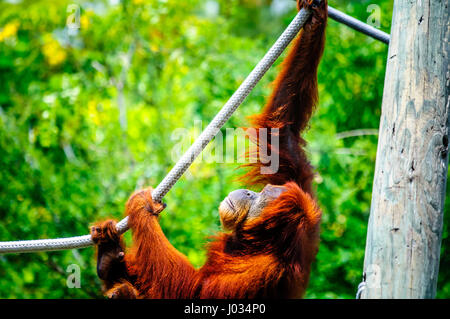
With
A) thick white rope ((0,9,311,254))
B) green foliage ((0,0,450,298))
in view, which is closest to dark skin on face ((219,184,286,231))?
thick white rope ((0,9,311,254))

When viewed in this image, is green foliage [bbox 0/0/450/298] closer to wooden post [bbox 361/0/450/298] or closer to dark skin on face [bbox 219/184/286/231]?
dark skin on face [bbox 219/184/286/231]

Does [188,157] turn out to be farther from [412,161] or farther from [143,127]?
[143,127]

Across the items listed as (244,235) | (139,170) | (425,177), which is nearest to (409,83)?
(425,177)

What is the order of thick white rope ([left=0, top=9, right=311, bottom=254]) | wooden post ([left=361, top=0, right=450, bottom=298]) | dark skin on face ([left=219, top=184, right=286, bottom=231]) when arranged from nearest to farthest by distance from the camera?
wooden post ([left=361, top=0, right=450, bottom=298]), thick white rope ([left=0, top=9, right=311, bottom=254]), dark skin on face ([left=219, top=184, right=286, bottom=231])

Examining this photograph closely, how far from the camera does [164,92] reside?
723 centimetres

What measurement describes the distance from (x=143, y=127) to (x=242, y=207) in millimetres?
4015

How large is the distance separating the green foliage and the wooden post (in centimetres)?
222

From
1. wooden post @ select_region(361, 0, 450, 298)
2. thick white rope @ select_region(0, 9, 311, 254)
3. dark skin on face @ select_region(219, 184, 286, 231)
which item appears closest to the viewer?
wooden post @ select_region(361, 0, 450, 298)

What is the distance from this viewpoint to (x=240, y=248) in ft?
10.5

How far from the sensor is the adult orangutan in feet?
9.49

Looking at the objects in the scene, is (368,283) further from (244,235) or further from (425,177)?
(244,235)

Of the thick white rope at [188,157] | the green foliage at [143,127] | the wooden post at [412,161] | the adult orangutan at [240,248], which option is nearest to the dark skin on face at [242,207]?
the adult orangutan at [240,248]

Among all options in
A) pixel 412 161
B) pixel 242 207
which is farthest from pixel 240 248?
pixel 412 161

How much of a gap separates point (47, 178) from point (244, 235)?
3342 millimetres
